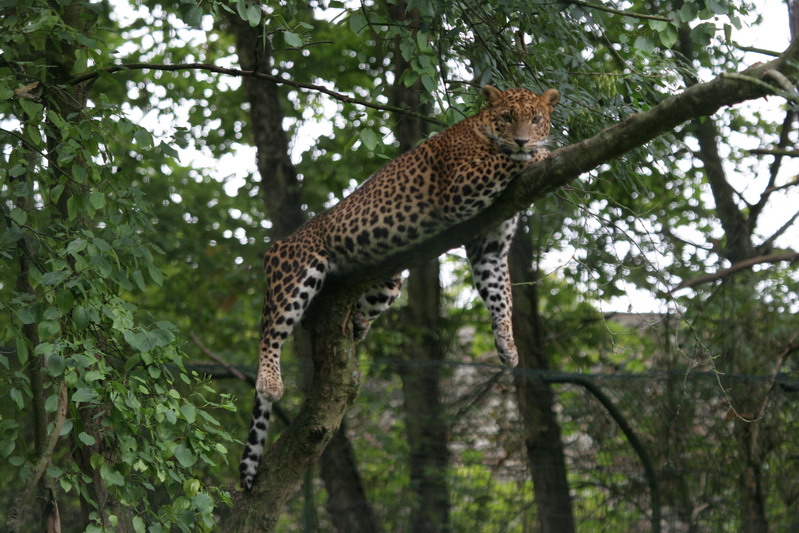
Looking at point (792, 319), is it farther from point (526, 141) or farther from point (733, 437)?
point (526, 141)

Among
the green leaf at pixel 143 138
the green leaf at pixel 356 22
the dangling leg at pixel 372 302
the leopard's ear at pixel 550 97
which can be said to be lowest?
the dangling leg at pixel 372 302

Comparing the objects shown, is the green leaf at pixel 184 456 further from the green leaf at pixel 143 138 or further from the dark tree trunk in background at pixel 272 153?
the dark tree trunk in background at pixel 272 153

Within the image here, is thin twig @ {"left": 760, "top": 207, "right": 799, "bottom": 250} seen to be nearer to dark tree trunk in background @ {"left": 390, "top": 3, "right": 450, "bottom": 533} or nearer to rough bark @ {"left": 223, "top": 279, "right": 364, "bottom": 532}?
dark tree trunk in background @ {"left": 390, "top": 3, "right": 450, "bottom": 533}

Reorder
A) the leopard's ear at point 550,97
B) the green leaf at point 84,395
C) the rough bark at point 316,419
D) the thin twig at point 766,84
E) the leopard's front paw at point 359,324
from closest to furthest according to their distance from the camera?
1. the thin twig at point 766,84
2. the green leaf at point 84,395
3. the rough bark at point 316,419
4. the leopard's ear at point 550,97
5. the leopard's front paw at point 359,324

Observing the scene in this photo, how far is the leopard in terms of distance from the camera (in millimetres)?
6016

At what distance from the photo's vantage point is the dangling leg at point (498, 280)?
265 inches

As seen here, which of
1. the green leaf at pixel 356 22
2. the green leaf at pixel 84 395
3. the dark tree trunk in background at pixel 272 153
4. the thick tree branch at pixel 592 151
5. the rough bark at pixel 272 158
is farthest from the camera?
the rough bark at pixel 272 158

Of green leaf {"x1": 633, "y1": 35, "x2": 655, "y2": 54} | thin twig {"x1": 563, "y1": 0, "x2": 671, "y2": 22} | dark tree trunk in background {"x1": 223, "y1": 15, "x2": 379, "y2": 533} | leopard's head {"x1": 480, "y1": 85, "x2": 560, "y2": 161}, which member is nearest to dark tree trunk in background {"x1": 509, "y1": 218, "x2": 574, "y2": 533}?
leopard's head {"x1": 480, "y1": 85, "x2": 560, "y2": 161}

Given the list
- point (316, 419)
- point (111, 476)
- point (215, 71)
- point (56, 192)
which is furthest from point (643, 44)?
point (111, 476)

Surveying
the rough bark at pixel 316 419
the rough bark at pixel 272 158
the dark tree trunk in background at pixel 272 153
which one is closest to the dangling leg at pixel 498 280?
the rough bark at pixel 316 419

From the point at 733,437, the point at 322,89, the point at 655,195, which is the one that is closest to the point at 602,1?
the point at 322,89

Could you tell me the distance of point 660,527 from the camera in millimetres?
7965

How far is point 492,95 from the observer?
6.38 metres

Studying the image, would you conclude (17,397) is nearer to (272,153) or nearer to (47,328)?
(47,328)
